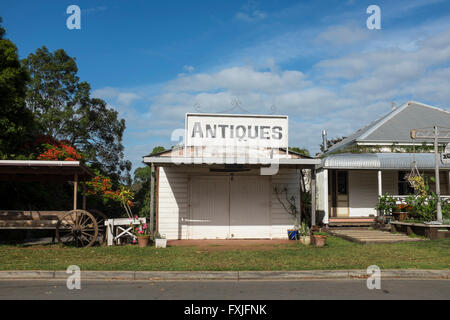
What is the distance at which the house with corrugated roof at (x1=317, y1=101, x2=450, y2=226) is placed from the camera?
16.5m

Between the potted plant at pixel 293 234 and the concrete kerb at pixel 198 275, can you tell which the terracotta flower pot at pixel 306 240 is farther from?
the concrete kerb at pixel 198 275

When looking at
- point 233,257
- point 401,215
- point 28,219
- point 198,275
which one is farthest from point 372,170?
point 28,219

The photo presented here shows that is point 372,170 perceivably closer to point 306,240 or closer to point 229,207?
point 306,240

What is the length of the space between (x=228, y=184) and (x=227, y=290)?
780 centimetres

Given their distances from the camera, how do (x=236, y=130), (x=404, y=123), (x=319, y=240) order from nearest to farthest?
(x=319, y=240)
(x=236, y=130)
(x=404, y=123)

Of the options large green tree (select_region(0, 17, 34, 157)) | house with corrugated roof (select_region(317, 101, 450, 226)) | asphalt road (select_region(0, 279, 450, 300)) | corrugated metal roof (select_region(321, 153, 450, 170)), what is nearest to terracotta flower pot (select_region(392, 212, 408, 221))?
house with corrugated roof (select_region(317, 101, 450, 226))

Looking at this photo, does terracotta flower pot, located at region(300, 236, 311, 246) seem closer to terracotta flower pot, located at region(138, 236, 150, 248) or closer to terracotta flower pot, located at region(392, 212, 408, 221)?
terracotta flower pot, located at region(392, 212, 408, 221)

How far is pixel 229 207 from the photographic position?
14.4m

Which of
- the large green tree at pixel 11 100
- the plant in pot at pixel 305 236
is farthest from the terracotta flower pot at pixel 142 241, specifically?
the large green tree at pixel 11 100

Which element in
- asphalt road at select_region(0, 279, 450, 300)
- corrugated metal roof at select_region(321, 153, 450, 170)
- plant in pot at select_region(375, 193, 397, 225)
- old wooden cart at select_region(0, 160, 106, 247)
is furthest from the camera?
corrugated metal roof at select_region(321, 153, 450, 170)

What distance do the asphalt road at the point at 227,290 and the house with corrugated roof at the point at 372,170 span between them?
9.03 metres

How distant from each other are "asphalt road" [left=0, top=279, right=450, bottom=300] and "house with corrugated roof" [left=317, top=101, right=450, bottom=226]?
9.03 m

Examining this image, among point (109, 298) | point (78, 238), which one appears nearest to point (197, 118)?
point (78, 238)
